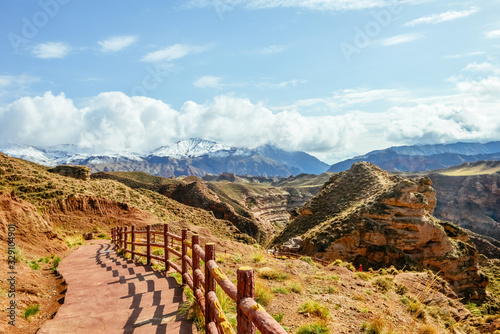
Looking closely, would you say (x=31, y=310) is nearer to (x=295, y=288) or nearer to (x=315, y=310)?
(x=315, y=310)

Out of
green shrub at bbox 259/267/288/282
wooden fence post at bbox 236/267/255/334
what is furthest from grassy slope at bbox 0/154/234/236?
wooden fence post at bbox 236/267/255/334

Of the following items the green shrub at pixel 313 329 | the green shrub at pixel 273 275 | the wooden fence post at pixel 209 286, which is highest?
the wooden fence post at pixel 209 286

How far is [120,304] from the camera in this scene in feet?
22.4

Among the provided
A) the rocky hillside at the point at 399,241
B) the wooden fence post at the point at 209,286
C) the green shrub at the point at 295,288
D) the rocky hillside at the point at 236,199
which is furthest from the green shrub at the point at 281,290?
the rocky hillside at the point at 236,199

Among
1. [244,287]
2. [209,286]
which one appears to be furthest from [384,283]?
[244,287]

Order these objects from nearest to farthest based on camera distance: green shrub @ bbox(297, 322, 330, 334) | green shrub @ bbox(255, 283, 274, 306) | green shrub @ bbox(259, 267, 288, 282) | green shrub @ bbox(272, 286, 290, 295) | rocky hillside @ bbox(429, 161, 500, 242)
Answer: green shrub @ bbox(297, 322, 330, 334) → green shrub @ bbox(255, 283, 274, 306) → green shrub @ bbox(272, 286, 290, 295) → green shrub @ bbox(259, 267, 288, 282) → rocky hillside @ bbox(429, 161, 500, 242)

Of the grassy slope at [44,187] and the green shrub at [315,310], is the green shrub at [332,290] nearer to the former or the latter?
the green shrub at [315,310]

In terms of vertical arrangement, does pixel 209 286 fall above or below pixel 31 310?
above

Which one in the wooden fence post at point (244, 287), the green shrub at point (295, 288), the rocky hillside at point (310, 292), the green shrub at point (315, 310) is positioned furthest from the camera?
the green shrub at point (295, 288)

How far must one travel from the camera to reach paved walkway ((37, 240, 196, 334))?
18.2ft

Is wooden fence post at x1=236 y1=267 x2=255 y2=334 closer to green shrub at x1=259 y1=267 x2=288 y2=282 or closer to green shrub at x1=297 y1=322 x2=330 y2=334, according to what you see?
green shrub at x1=297 y1=322 x2=330 y2=334

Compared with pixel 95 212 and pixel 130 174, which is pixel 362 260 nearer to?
pixel 95 212

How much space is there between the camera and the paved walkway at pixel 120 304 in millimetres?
5559

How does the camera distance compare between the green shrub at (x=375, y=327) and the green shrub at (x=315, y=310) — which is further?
the green shrub at (x=315, y=310)
